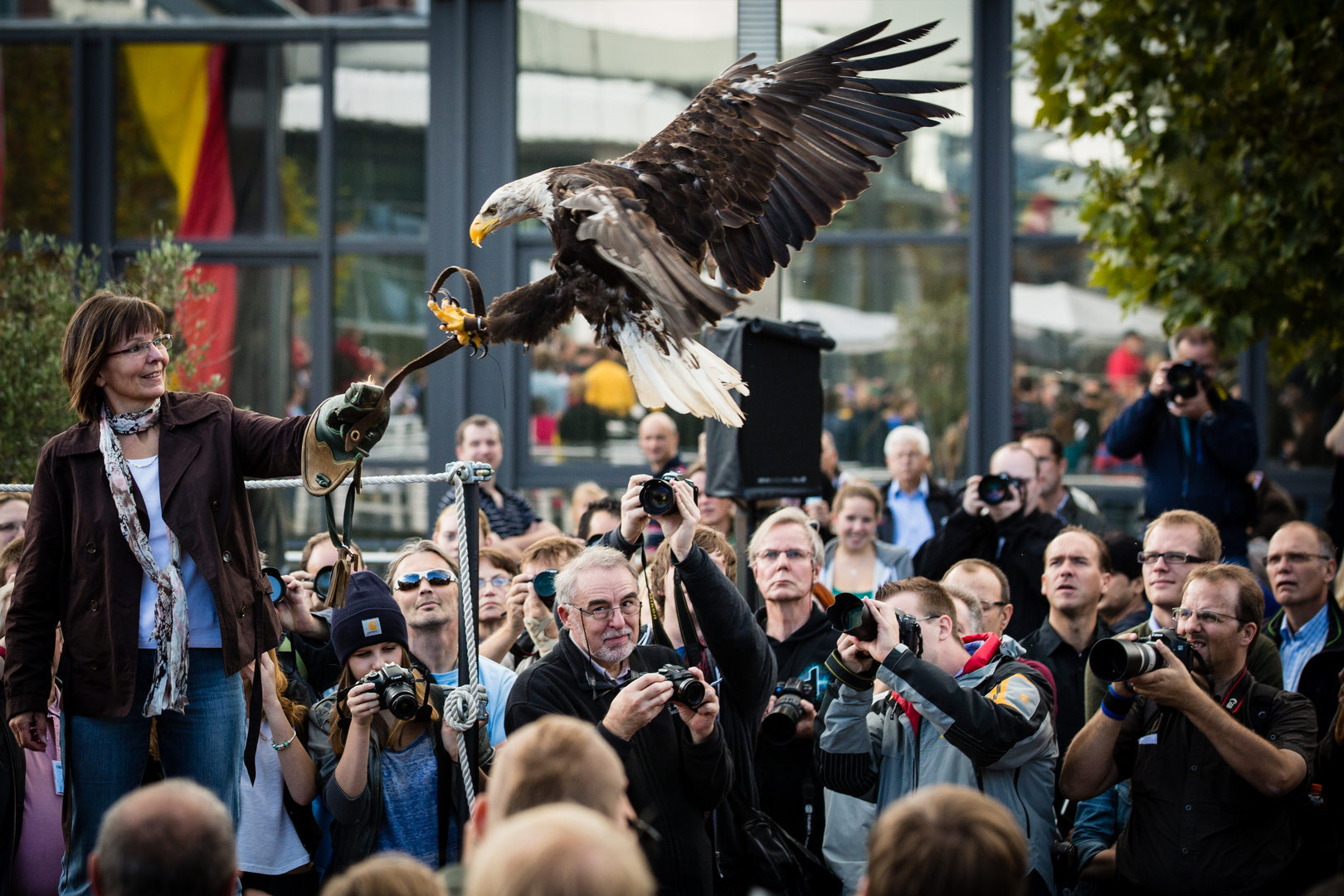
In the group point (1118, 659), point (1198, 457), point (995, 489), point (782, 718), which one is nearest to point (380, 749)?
point (782, 718)

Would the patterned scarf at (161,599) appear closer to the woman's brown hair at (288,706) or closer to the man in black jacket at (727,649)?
the woman's brown hair at (288,706)

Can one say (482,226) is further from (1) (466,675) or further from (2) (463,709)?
(2) (463,709)

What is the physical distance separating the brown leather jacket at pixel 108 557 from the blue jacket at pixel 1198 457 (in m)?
4.64

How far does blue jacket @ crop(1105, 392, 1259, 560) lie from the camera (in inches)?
237

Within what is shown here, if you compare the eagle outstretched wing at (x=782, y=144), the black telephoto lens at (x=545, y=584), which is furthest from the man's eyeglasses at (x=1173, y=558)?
the black telephoto lens at (x=545, y=584)

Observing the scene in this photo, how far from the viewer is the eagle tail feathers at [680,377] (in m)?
3.72

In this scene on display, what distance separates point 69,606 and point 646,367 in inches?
69.5

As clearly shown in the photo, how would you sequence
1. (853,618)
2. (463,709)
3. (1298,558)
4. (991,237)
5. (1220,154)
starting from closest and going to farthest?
(463,709), (853,618), (1298,558), (1220,154), (991,237)

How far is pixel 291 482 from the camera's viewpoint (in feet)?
10.6

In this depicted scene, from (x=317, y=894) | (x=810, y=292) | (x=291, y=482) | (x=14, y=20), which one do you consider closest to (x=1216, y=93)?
(x=810, y=292)

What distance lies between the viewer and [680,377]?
379 cm

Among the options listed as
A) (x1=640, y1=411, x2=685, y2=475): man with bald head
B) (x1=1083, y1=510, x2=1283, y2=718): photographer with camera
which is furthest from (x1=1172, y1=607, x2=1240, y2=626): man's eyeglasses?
(x1=640, y1=411, x2=685, y2=475): man with bald head

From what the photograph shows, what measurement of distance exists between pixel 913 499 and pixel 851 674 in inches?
136

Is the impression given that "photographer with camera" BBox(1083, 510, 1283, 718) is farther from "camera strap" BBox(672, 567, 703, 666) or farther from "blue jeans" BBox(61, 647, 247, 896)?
"blue jeans" BBox(61, 647, 247, 896)
